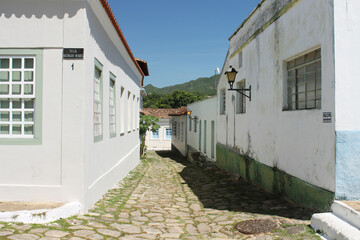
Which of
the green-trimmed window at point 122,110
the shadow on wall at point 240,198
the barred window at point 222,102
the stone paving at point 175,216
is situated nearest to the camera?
the stone paving at point 175,216

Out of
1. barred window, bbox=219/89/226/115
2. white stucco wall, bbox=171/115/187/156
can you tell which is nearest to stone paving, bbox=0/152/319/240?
barred window, bbox=219/89/226/115

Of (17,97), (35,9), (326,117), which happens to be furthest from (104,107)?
(326,117)

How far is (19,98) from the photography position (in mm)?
5477

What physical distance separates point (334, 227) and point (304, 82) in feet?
9.45

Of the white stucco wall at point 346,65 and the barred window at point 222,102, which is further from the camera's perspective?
the barred window at point 222,102

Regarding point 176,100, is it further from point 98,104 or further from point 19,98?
point 19,98

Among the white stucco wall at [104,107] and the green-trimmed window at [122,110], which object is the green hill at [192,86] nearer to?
the green-trimmed window at [122,110]

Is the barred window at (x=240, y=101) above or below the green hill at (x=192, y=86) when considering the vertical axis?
below

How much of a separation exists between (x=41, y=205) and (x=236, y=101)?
7040 mm

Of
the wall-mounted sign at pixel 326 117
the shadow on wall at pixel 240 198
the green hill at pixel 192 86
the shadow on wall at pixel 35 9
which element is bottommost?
the shadow on wall at pixel 240 198

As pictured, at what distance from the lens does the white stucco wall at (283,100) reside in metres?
5.12

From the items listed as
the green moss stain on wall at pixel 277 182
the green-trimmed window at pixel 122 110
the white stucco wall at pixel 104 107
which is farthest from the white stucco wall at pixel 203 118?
the white stucco wall at pixel 104 107

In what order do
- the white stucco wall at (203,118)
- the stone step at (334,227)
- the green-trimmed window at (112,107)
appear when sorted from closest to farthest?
the stone step at (334,227) → the green-trimmed window at (112,107) → the white stucco wall at (203,118)

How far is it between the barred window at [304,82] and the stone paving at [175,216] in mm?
1922
